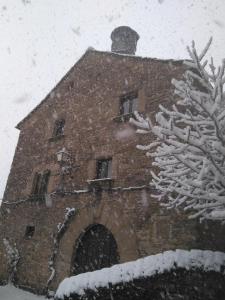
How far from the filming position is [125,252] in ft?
24.4

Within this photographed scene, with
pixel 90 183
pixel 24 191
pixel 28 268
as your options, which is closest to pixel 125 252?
pixel 90 183

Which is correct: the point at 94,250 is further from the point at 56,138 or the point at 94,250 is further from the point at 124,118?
the point at 56,138

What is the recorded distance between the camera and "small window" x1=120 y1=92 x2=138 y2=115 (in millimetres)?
9398

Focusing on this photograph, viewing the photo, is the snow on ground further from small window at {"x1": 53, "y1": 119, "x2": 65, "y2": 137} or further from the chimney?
the chimney

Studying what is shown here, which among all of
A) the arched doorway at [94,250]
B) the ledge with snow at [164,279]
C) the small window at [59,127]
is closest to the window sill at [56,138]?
the small window at [59,127]

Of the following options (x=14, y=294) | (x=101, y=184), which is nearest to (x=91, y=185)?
(x=101, y=184)

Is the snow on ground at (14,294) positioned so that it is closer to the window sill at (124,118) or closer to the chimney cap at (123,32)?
the window sill at (124,118)

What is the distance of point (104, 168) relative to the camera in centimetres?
928

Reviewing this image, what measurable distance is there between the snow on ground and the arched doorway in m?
1.52

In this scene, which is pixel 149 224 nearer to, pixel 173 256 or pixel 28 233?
pixel 173 256

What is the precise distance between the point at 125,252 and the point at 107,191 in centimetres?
181

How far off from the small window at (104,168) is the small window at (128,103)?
1.68 meters

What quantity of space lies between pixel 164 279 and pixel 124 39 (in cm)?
1267

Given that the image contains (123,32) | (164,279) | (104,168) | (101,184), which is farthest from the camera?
(123,32)
